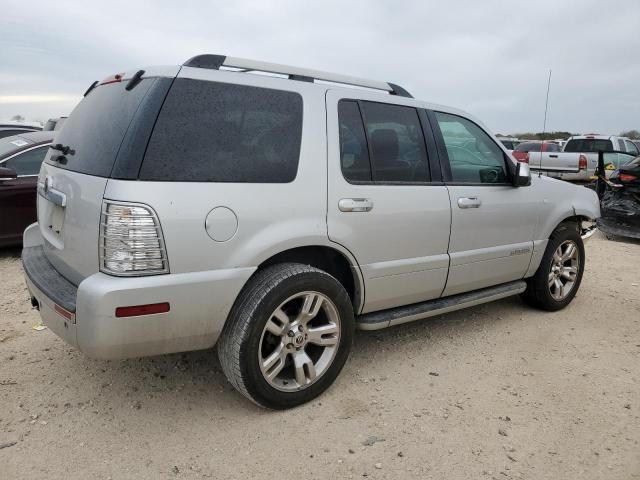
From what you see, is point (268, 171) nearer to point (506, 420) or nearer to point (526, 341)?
point (506, 420)

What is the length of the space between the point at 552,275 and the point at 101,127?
3.91m

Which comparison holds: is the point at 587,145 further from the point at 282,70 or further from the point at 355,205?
the point at 282,70

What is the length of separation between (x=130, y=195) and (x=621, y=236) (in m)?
8.40

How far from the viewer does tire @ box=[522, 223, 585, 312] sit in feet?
14.8

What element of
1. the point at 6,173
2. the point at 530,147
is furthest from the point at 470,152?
the point at 530,147

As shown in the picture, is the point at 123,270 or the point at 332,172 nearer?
the point at 123,270

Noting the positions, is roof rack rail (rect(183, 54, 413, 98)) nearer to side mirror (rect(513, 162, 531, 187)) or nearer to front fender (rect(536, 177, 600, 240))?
side mirror (rect(513, 162, 531, 187))

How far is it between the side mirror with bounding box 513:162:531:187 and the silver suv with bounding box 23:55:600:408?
Result: 0.91 feet

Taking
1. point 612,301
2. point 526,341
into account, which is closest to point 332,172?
point 526,341

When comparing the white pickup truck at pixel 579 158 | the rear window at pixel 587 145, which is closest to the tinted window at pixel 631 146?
the white pickup truck at pixel 579 158

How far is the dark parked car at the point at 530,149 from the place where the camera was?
1549 centimetres

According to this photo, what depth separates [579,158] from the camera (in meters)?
13.7

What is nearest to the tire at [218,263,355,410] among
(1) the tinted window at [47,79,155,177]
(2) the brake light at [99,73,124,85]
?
(1) the tinted window at [47,79,155,177]

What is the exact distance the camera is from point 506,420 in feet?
9.52
